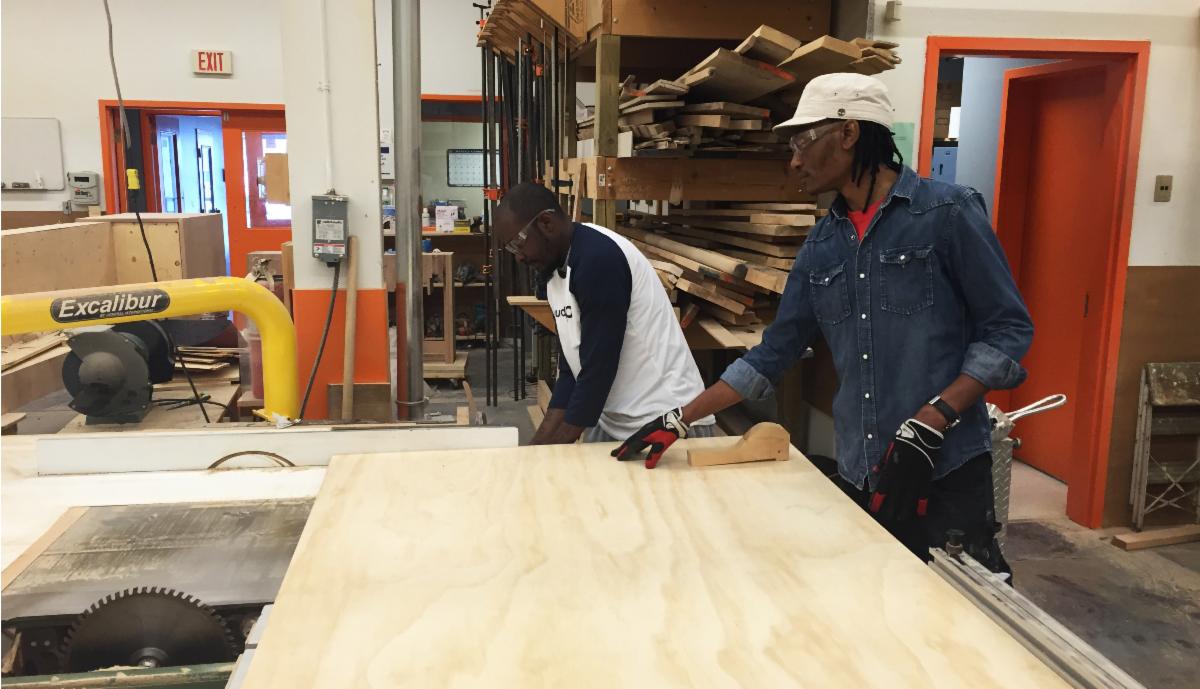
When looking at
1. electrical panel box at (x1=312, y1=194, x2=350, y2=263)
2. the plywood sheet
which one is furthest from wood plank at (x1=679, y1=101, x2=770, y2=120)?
the plywood sheet

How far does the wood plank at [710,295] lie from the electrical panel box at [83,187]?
6552 mm

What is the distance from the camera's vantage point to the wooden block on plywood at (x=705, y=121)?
10.6ft

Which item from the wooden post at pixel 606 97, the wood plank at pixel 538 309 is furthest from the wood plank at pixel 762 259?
the wood plank at pixel 538 309

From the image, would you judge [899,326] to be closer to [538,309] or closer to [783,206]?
[783,206]

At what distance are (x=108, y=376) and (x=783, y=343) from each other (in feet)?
5.95

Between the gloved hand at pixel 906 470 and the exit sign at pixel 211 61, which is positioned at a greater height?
the exit sign at pixel 211 61

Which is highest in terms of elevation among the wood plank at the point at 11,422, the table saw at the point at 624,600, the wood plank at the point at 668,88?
the wood plank at the point at 668,88

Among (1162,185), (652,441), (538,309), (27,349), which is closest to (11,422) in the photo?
(27,349)

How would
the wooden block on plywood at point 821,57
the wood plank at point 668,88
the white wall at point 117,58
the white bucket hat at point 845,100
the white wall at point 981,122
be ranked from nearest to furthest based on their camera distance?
the white bucket hat at point 845,100, the wooden block on plywood at point 821,57, the wood plank at point 668,88, the white wall at point 981,122, the white wall at point 117,58

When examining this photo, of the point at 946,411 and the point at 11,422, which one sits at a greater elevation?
the point at 946,411

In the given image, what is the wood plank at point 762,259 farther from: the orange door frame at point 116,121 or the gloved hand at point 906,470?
the orange door frame at point 116,121

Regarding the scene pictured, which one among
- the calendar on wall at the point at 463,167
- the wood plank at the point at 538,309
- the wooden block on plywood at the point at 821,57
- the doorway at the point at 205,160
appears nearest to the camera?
the wooden block on plywood at the point at 821,57

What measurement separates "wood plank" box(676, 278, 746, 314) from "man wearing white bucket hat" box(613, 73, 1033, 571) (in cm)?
133

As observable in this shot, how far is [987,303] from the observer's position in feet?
5.90
